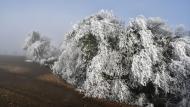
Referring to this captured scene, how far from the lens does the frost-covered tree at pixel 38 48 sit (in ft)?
153

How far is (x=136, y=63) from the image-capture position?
20.6 m

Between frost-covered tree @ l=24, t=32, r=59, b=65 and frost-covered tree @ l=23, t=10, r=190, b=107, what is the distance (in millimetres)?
23772

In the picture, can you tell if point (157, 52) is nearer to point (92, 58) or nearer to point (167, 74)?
point (167, 74)

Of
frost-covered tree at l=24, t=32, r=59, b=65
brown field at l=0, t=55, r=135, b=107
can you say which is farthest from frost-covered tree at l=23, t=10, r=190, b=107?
frost-covered tree at l=24, t=32, r=59, b=65

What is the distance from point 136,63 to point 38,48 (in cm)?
2991

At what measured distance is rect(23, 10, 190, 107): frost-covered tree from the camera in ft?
67.8

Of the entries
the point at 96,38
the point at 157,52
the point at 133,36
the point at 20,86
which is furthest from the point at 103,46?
the point at 20,86

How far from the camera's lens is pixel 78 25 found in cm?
2569

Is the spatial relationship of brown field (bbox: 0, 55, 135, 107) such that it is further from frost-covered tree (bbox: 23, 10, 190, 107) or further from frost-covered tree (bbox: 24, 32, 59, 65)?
frost-covered tree (bbox: 24, 32, 59, 65)

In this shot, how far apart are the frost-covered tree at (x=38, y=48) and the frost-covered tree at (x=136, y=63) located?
23.8 metres

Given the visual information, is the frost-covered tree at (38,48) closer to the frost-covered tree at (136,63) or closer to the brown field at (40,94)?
the brown field at (40,94)

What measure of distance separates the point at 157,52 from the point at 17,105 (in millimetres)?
11647

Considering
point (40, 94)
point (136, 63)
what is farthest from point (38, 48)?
point (136, 63)

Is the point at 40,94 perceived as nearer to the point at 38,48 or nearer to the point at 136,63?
the point at 136,63
